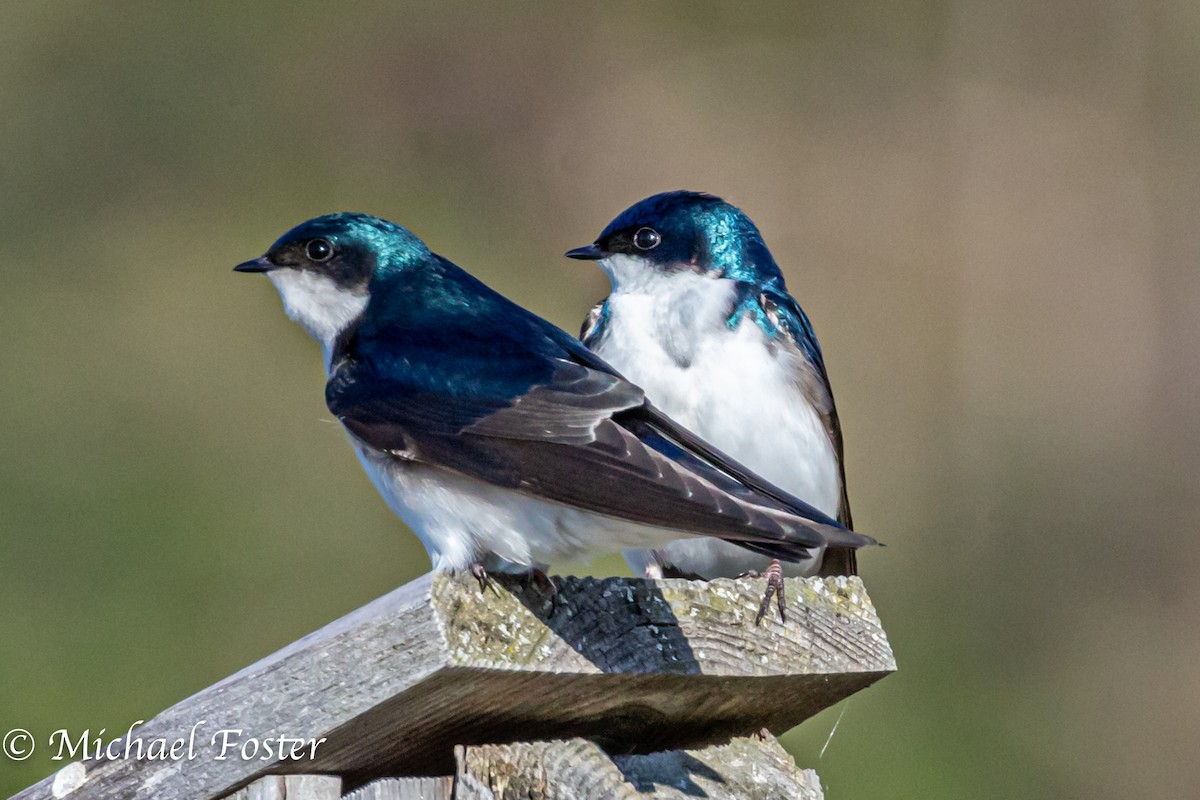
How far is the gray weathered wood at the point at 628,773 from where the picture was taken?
1.82m

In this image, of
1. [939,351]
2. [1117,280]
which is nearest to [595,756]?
[939,351]

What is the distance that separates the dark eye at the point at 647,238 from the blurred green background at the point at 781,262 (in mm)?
1056

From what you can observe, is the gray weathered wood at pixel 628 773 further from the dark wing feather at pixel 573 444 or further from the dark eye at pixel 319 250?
the dark eye at pixel 319 250

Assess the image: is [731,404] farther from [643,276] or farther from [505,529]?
[505,529]

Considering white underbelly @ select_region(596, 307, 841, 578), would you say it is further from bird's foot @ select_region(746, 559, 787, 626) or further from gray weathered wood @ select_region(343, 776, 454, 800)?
gray weathered wood @ select_region(343, 776, 454, 800)

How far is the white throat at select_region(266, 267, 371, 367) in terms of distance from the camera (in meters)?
2.41

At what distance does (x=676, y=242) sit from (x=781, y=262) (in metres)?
1.31

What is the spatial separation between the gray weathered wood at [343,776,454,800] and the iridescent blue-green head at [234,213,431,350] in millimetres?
764

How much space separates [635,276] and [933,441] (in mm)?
1489

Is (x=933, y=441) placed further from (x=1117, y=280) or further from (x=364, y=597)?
(x=364, y=597)

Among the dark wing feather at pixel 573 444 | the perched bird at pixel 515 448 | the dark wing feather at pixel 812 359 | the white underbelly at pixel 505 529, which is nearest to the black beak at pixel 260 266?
the perched bird at pixel 515 448

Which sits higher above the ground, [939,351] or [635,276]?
[635,276]

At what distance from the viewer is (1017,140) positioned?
15.4 ft

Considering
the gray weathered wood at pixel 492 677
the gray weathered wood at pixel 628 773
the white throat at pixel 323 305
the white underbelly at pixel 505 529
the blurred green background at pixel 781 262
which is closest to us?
the gray weathered wood at pixel 492 677
